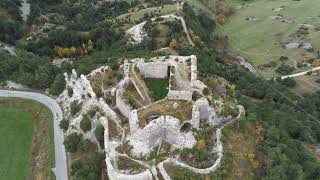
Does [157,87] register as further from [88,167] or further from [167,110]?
[88,167]

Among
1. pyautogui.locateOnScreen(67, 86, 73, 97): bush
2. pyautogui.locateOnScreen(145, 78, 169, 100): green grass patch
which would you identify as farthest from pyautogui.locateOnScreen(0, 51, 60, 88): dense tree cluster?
pyautogui.locateOnScreen(145, 78, 169, 100): green grass patch

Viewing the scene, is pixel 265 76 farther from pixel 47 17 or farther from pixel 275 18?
pixel 47 17

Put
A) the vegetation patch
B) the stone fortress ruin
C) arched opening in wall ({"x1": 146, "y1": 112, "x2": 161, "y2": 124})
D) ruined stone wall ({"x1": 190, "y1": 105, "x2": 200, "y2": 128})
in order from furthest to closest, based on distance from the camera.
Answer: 1. arched opening in wall ({"x1": 146, "y1": 112, "x2": 161, "y2": 124})
2. ruined stone wall ({"x1": 190, "y1": 105, "x2": 200, "y2": 128})
3. the stone fortress ruin
4. the vegetation patch

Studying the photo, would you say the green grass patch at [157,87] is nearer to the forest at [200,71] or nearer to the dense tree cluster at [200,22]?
the forest at [200,71]

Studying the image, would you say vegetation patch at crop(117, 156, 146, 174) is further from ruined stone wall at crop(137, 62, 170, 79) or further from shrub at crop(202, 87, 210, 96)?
ruined stone wall at crop(137, 62, 170, 79)

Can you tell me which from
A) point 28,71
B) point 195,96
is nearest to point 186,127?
point 195,96

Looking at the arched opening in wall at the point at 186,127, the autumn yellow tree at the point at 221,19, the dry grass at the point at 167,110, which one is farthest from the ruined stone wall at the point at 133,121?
the autumn yellow tree at the point at 221,19

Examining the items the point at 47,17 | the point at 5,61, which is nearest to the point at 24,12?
the point at 47,17
